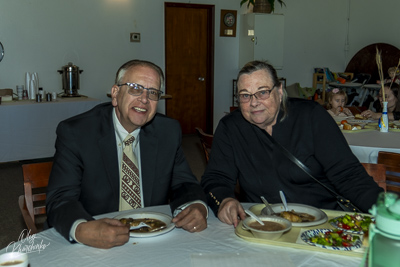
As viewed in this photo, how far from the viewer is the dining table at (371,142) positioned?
3.07 m

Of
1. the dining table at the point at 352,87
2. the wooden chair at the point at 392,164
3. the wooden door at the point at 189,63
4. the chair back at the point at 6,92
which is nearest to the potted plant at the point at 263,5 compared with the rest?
the wooden door at the point at 189,63

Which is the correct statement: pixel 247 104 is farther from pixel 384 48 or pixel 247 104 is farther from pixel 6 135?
pixel 384 48

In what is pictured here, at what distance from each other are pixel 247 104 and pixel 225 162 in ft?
0.96

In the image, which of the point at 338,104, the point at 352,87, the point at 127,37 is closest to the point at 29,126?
the point at 127,37

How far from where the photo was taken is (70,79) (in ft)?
21.3

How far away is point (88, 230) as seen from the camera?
140 centimetres

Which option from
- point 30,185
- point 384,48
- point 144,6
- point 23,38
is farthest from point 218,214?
point 384,48

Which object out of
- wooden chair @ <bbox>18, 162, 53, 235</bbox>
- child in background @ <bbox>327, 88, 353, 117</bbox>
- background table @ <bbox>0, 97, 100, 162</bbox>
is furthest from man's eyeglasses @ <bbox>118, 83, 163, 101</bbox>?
background table @ <bbox>0, 97, 100, 162</bbox>

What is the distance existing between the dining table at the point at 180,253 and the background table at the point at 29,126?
433 cm

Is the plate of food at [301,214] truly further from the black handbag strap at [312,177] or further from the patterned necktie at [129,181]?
the patterned necktie at [129,181]

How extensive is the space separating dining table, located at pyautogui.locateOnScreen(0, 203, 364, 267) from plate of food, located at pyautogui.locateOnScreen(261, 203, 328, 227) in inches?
7.2

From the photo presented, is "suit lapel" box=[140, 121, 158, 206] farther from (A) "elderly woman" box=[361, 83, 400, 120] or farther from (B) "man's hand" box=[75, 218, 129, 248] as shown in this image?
(A) "elderly woman" box=[361, 83, 400, 120]

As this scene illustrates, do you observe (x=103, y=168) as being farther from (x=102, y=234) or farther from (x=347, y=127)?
(x=347, y=127)

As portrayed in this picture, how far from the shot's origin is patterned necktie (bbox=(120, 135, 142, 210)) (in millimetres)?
1904
